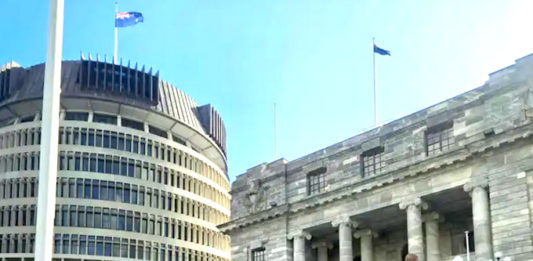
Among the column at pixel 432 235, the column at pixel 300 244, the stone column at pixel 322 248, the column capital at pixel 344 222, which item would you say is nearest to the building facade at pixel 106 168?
the stone column at pixel 322 248

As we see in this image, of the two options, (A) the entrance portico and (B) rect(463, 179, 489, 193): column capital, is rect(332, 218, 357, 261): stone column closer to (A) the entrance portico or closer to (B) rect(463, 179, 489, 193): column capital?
(A) the entrance portico

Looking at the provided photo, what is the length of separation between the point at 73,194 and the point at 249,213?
43088 mm

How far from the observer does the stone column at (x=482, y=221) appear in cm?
5089

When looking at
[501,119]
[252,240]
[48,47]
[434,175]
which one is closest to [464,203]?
[434,175]

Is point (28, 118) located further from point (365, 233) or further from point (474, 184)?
point (474, 184)

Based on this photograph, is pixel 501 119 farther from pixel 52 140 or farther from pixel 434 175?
pixel 52 140

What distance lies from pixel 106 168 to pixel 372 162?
54.2 m

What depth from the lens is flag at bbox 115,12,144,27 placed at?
317 feet

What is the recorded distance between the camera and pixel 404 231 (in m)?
63.1

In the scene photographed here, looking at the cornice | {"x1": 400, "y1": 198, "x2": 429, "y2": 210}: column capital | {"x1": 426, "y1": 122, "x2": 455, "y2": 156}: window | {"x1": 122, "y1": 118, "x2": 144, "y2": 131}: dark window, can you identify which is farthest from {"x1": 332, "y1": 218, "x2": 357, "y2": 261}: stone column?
{"x1": 122, "y1": 118, "x2": 144, "y2": 131}: dark window

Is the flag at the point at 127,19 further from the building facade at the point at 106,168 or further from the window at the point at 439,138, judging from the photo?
the window at the point at 439,138

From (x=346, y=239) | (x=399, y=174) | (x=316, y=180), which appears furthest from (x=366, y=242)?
(x=399, y=174)

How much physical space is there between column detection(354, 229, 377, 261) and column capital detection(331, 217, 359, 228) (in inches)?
92.0

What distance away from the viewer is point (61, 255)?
102 metres
